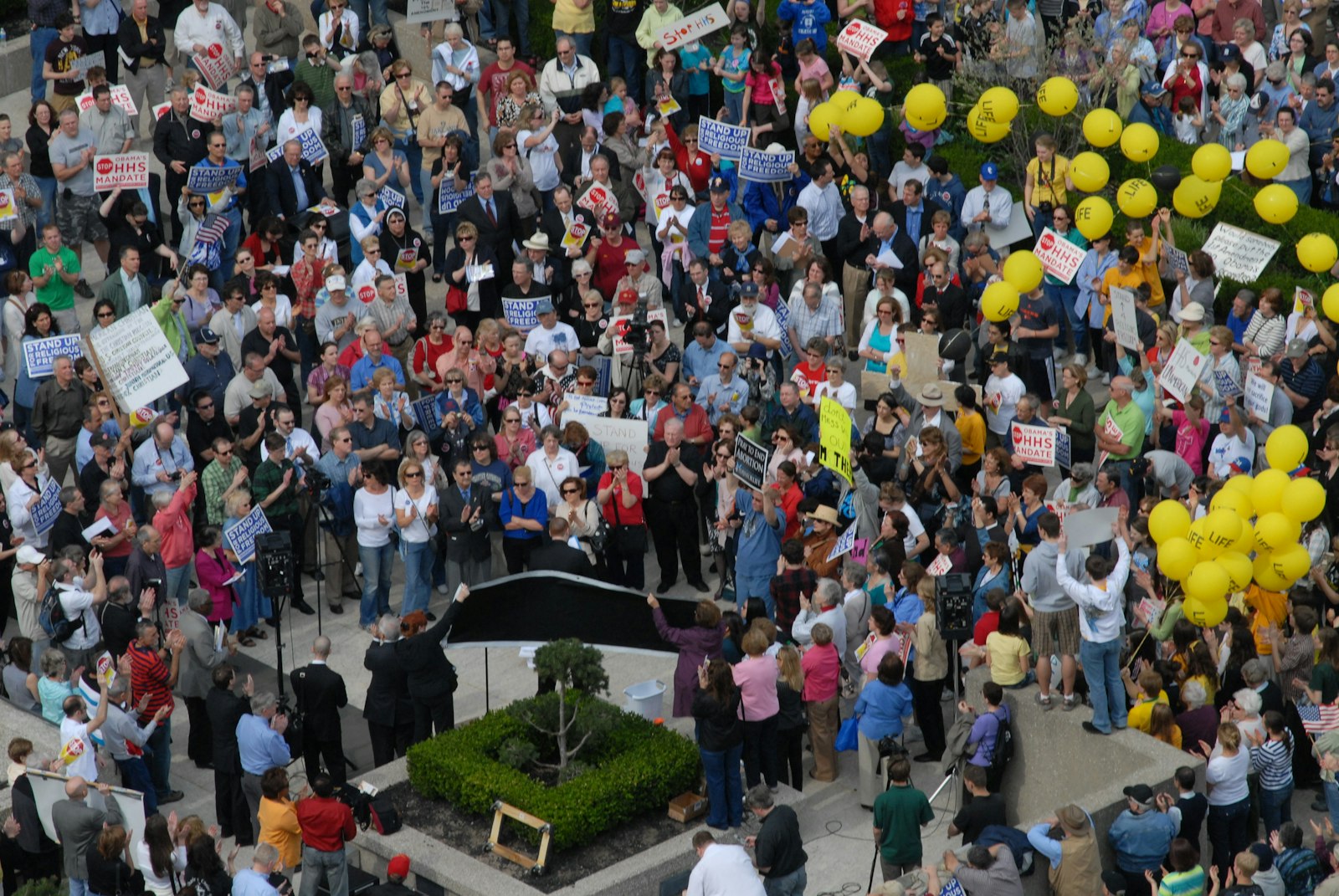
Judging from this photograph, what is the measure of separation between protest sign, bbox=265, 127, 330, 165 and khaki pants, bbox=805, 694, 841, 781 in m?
8.73

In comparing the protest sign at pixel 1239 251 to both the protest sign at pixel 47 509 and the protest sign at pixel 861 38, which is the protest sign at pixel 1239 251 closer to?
the protest sign at pixel 861 38

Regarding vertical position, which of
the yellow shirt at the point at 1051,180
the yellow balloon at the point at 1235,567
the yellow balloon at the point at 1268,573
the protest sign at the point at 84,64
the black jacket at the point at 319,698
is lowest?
the black jacket at the point at 319,698

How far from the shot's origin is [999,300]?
2098 cm

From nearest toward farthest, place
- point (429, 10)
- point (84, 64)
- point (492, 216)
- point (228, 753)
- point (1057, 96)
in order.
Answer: point (228, 753) → point (1057, 96) → point (492, 216) → point (84, 64) → point (429, 10)

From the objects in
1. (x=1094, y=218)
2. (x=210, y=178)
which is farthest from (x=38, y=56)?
(x=1094, y=218)

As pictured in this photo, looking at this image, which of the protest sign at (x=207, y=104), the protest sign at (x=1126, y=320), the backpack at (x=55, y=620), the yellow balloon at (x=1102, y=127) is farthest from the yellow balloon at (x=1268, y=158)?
the backpack at (x=55, y=620)

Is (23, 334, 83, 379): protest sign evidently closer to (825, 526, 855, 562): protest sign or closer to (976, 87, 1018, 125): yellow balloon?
(825, 526, 855, 562): protest sign

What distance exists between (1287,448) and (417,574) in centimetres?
718

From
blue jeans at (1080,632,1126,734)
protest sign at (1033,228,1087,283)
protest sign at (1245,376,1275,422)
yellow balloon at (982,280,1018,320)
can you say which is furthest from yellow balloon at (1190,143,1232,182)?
blue jeans at (1080,632,1126,734)

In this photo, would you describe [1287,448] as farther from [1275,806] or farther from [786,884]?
[786,884]

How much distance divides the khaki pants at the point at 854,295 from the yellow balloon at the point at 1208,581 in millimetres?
6495

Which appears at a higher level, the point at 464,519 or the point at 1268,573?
the point at 1268,573

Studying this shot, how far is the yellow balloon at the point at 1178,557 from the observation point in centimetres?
1678

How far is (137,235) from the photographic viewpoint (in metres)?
22.8
